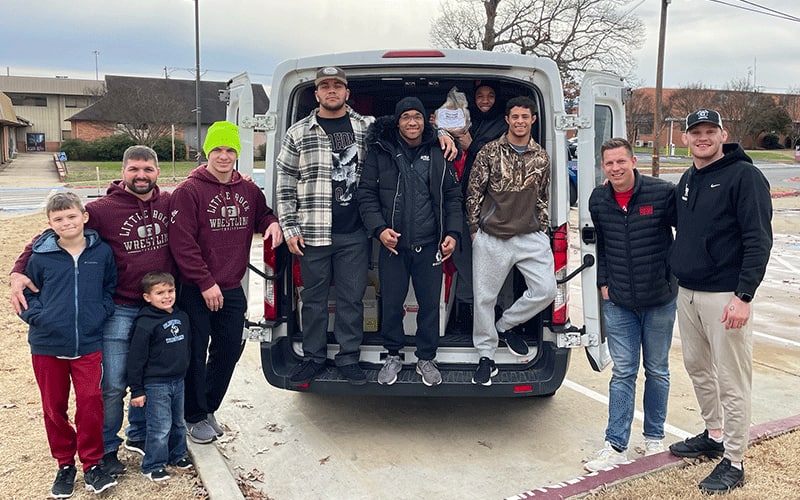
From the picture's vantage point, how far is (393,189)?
415cm

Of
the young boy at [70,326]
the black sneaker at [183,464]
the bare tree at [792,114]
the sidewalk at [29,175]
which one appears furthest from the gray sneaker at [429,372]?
the bare tree at [792,114]

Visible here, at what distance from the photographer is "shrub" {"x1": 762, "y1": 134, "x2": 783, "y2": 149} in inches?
2477

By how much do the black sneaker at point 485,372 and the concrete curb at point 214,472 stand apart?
1.55 metres

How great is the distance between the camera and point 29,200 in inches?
862

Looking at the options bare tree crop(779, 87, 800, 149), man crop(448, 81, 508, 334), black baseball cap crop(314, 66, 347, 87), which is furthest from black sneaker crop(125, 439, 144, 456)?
bare tree crop(779, 87, 800, 149)

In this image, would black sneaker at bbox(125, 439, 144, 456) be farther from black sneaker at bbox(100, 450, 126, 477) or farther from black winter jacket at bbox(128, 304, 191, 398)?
black winter jacket at bbox(128, 304, 191, 398)

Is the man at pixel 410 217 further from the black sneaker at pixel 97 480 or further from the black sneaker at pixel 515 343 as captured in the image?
the black sneaker at pixel 97 480

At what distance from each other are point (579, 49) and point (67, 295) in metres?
29.3

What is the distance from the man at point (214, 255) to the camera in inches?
152

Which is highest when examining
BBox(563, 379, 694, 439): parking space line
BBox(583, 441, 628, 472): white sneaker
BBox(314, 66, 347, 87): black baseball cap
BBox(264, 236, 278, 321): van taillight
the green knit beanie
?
BBox(314, 66, 347, 87): black baseball cap

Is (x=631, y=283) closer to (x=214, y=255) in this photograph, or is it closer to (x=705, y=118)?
(x=705, y=118)

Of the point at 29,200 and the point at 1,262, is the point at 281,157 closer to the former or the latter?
the point at 1,262

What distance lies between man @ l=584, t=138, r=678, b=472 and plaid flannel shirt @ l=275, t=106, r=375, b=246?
166 centimetres

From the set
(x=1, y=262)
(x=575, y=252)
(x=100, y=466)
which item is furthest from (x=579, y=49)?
(x=100, y=466)
